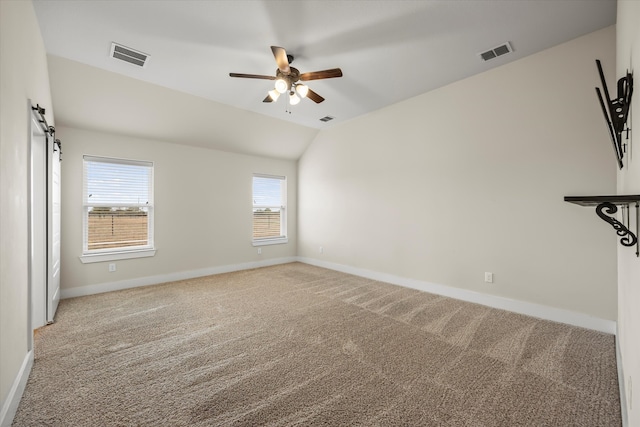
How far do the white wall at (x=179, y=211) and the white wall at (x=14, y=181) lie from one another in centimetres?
210

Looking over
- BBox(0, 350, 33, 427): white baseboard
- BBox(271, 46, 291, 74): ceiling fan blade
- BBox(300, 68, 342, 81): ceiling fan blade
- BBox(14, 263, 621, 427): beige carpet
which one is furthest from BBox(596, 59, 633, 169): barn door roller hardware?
BBox(0, 350, 33, 427): white baseboard

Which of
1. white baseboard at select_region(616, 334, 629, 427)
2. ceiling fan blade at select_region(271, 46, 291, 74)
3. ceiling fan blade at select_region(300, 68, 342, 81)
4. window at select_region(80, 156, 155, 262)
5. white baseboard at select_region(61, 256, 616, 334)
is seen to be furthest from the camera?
window at select_region(80, 156, 155, 262)

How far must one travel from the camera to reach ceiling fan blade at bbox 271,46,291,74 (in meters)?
2.48

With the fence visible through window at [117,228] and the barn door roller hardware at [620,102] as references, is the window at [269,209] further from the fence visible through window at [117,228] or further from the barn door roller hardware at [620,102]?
Answer: the barn door roller hardware at [620,102]

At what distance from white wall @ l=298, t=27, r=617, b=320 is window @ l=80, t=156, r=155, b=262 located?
3.64 metres

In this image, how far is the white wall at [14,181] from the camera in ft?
5.20

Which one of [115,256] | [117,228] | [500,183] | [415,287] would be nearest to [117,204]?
[117,228]

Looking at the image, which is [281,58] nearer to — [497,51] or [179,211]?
[497,51]

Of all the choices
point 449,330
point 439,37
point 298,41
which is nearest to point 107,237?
point 298,41

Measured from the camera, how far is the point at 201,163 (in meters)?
5.08

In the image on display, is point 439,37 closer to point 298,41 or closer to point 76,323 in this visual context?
point 298,41

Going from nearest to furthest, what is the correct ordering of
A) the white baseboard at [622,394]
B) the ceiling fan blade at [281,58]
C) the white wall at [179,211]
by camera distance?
the white baseboard at [622,394] < the ceiling fan blade at [281,58] < the white wall at [179,211]

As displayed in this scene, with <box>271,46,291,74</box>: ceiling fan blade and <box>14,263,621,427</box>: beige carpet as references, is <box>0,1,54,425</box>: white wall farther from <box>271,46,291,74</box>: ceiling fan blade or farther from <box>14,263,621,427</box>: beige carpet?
<box>271,46,291,74</box>: ceiling fan blade

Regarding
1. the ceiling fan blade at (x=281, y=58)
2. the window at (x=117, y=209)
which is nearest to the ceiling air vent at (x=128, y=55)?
the ceiling fan blade at (x=281, y=58)
